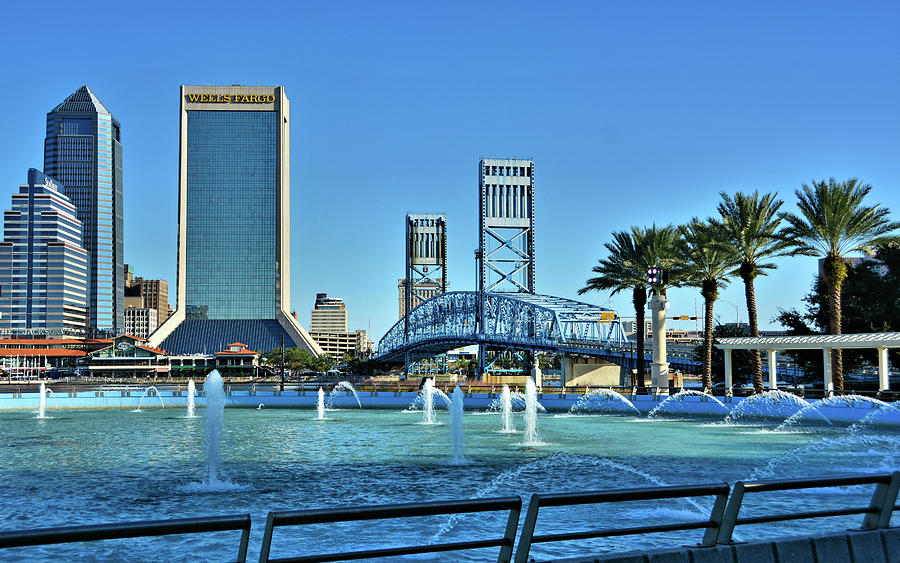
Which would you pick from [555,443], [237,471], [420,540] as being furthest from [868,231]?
[420,540]

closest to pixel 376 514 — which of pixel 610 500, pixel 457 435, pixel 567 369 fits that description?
pixel 610 500

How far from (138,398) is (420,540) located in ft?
144

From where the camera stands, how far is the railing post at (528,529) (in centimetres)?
586

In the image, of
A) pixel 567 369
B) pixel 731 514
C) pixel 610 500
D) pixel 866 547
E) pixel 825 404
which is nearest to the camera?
pixel 610 500

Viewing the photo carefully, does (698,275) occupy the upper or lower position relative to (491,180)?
lower

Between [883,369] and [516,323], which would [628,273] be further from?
[516,323]

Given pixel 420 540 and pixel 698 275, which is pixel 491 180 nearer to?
pixel 698 275

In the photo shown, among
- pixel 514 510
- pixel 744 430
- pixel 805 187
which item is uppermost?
pixel 805 187

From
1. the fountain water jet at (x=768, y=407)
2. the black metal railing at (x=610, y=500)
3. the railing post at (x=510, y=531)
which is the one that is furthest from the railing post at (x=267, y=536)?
the fountain water jet at (x=768, y=407)

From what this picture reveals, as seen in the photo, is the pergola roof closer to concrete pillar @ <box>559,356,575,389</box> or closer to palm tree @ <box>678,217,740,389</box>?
palm tree @ <box>678,217,740,389</box>

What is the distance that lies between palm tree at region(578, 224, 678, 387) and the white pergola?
1167 cm

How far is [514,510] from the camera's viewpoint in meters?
5.91

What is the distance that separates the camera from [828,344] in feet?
129

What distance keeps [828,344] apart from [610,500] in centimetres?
3677
